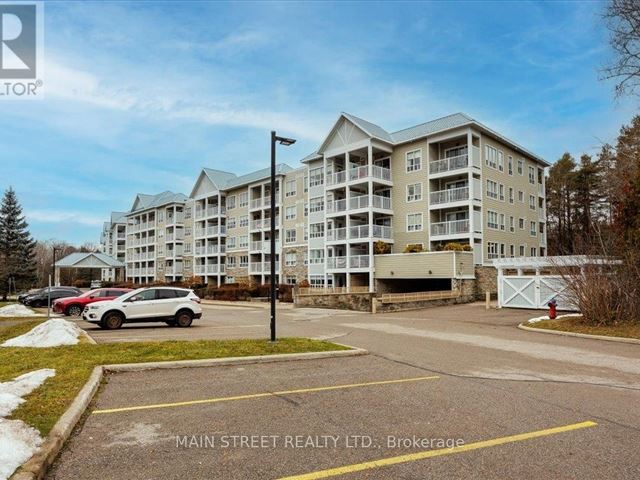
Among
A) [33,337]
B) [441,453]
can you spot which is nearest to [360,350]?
[441,453]

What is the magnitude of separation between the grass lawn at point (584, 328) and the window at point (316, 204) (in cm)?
3011

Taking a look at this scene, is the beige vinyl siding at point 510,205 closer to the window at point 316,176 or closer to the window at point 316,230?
the window at point 316,176

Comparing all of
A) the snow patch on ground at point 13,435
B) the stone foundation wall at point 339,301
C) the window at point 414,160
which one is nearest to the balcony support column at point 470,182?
the window at point 414,160

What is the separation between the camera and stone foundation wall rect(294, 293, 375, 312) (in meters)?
29.6

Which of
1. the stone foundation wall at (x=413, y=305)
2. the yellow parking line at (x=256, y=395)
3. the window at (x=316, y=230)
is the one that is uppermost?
the window at (x=316, y=230)

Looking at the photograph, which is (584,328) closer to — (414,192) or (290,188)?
(414,192)

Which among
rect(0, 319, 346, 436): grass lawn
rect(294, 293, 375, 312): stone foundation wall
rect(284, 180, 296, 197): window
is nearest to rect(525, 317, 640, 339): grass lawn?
rect(0, 319, 346, 436): grass lawn

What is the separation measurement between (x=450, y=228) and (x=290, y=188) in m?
21.8

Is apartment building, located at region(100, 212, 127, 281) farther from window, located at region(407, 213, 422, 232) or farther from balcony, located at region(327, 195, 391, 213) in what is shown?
window, located at region(407, 213, 422, 232)

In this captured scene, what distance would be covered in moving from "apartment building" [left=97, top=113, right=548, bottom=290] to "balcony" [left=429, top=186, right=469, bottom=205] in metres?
0.09

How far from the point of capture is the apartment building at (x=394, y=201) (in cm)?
3650

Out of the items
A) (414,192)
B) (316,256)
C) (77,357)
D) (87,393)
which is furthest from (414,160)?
(87,393)

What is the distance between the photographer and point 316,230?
155ft


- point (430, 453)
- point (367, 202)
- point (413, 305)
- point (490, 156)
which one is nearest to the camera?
point (430, 453)
